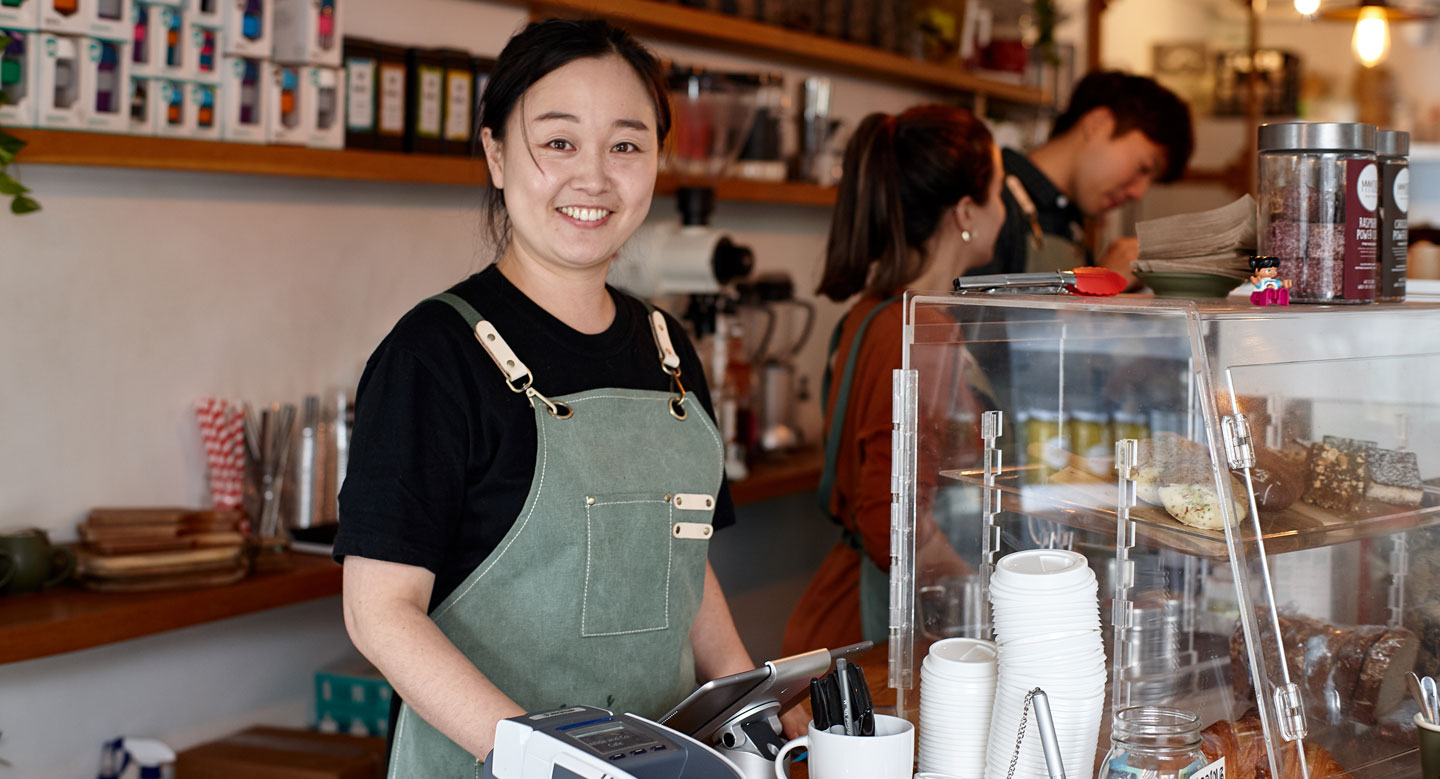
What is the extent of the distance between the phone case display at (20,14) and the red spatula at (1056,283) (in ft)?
5.05

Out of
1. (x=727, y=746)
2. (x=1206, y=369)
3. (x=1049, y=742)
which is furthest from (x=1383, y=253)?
(x=727, y=746)

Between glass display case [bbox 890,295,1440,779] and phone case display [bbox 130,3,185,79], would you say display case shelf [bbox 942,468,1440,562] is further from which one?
phone case display [bbox 130,3,185,79]

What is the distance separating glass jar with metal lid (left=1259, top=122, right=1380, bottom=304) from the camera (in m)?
1.33

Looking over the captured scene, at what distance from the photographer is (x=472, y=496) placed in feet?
4.54

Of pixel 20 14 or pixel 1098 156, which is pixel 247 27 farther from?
pixel 1098 156

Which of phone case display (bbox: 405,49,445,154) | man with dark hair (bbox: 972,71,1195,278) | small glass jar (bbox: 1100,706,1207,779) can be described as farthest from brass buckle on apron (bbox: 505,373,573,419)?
man with dark hair (bbox: 972,71,1195,278)

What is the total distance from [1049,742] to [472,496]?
65 centimetres

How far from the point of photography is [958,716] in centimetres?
123

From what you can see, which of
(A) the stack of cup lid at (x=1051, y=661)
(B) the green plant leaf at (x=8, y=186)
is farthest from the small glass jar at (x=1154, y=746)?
(B) the green plant leaf at (x=8, y=186)

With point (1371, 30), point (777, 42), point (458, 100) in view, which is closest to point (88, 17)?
point (458, 100)

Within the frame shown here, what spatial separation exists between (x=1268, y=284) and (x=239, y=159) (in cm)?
171

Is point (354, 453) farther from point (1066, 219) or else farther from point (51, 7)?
point (1066, 219)

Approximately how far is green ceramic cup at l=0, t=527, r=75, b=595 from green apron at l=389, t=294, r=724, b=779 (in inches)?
38.3

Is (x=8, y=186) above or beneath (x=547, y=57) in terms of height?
beneath
